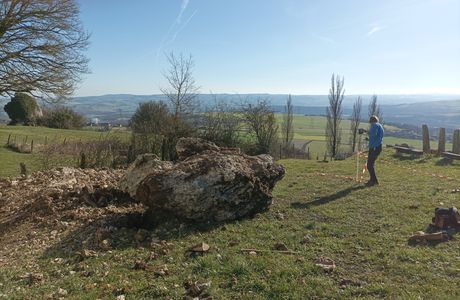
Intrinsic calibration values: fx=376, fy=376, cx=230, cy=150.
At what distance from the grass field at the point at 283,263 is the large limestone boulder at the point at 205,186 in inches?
12.5

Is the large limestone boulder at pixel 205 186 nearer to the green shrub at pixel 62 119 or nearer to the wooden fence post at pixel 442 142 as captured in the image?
the wooden fence post at pixel 442 142

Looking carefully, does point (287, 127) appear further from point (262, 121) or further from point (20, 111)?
point (20, 111)

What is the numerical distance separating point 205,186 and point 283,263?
2420mm

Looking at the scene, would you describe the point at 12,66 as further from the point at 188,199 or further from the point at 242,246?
the point at 242,246

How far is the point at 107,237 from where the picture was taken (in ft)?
21.6

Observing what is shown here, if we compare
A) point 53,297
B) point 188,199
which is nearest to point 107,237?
point 188,199

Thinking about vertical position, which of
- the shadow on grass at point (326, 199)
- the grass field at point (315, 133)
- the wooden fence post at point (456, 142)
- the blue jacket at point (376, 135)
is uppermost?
the blue jacket at point (376, 135)

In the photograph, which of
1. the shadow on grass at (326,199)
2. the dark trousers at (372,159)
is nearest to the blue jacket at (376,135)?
the dark trousers at (372,159)

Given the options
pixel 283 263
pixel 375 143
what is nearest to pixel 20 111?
pixel 375 143

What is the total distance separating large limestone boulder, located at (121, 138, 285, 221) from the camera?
7.21m

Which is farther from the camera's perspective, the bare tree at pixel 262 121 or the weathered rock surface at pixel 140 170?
the bare tree at pixel 262 121

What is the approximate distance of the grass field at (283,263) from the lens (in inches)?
184

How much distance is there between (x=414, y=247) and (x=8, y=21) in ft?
59.7

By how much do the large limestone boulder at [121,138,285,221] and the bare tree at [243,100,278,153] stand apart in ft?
66.4
